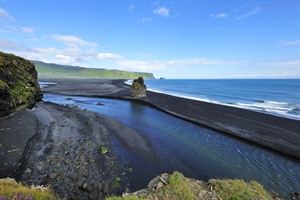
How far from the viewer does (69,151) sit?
51.2 feet

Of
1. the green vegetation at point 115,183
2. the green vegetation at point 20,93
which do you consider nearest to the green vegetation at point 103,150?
the green vegetation at point 115,183

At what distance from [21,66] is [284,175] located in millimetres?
48638

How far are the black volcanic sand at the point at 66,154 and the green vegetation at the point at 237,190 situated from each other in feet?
20.4

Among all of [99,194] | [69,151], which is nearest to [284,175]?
[99,194]

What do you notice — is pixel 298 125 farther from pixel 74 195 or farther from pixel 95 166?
pixel 74 195

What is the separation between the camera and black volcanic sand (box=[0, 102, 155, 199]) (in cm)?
1122

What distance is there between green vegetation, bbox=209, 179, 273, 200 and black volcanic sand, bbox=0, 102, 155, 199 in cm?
621

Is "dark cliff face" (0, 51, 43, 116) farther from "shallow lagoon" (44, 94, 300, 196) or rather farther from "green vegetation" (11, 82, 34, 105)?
"shallow lagoon" (44, 94, 300, 196)

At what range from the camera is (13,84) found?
29969 millimetres

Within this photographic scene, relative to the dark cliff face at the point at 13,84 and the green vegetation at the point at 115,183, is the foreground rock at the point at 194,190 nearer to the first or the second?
the green vegetation at the point at 115,183

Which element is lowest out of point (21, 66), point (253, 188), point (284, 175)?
point (284, 175)

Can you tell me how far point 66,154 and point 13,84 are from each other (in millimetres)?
24016

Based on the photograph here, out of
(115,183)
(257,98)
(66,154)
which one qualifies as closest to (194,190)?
(115,183)

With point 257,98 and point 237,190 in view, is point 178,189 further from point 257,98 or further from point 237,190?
point 257,98
